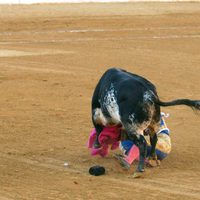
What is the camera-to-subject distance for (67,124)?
13625mm

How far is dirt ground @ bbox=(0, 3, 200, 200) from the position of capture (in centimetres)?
991

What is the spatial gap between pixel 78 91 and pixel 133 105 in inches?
261

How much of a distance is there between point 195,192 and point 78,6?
29.8 meters

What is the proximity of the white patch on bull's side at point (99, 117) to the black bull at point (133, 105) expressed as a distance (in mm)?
55

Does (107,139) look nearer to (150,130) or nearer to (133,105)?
(150,130)

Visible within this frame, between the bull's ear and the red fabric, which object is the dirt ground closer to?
the red fabric

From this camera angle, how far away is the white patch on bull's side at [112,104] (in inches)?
409

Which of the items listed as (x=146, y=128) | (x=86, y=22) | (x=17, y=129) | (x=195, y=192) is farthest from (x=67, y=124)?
(x=86, y=22)

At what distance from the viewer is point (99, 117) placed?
10.9 m

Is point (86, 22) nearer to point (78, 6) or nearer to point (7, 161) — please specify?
point (78, 6)

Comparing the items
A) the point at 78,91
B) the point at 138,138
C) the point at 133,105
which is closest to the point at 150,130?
the point at 138,138

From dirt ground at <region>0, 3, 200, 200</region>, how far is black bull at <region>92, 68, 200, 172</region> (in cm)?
50

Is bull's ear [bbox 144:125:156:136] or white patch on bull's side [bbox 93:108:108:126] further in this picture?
white patch on bull's side [bbox 93:108:108:126]

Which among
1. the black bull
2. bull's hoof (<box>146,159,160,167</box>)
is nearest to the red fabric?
the black bull
